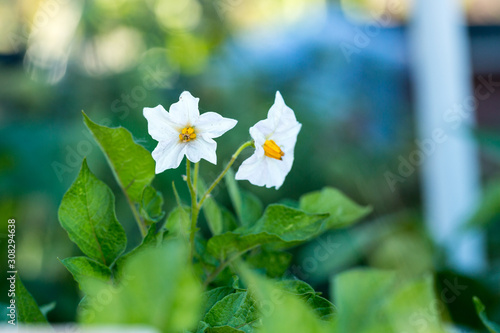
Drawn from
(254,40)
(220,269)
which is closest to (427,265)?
(220,269)
